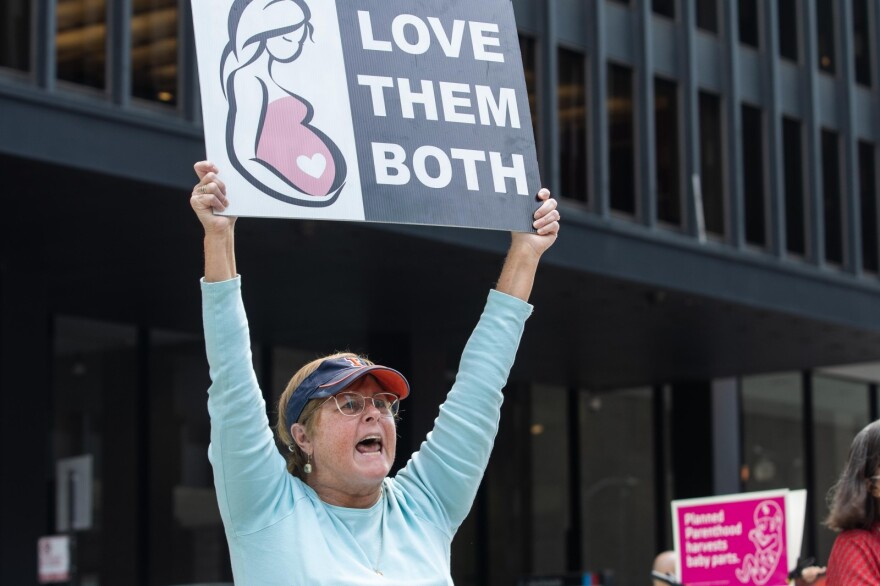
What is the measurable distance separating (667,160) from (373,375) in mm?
18706

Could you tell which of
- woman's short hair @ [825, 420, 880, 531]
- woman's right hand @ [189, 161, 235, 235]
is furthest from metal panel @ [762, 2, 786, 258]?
woman's right hand @ [189, 161, 235, 235]

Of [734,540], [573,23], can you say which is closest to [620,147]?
[573,23]

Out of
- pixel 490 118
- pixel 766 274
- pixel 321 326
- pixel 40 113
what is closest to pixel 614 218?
pixel 766 274

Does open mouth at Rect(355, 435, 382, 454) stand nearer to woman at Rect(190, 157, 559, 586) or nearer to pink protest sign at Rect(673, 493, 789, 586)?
woman at Rect(190, 157, 559, 586)

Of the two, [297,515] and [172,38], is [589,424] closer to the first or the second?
[172,38]

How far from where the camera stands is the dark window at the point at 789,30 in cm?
2467

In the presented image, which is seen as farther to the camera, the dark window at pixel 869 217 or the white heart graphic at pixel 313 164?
the dark window at pixel 869 217

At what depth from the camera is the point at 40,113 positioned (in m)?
14.7

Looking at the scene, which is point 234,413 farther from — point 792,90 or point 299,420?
point 792,90

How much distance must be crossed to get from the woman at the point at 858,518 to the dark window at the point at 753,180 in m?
18.3

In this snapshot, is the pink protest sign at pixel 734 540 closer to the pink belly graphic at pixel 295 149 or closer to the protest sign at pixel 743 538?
the protest sign at pixel 743 538

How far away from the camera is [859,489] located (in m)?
5.18

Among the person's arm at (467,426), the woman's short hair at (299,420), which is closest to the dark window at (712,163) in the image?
the person's arm at (467,426)

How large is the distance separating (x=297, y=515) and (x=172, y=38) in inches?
526
